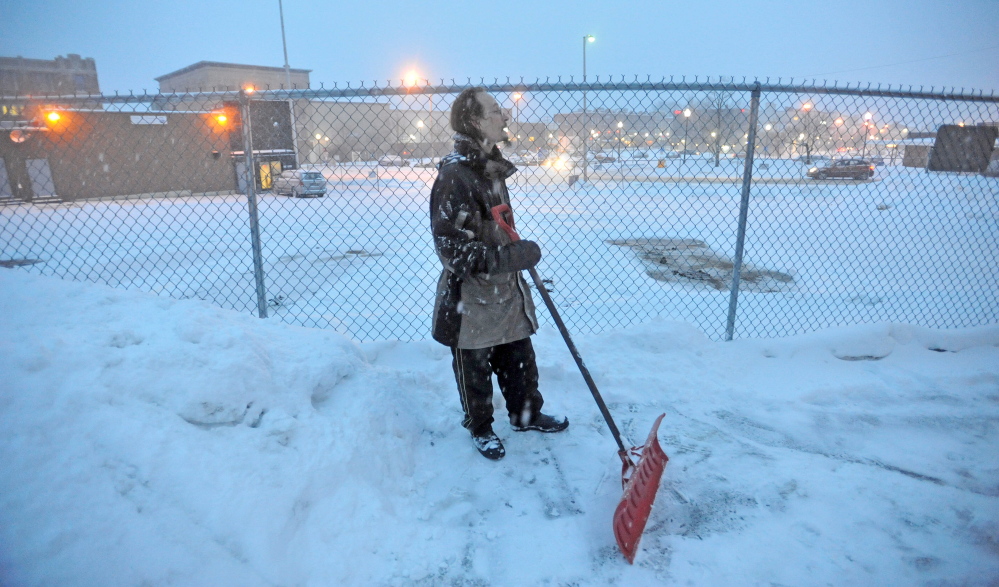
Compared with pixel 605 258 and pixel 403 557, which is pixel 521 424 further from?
pixel 605 258

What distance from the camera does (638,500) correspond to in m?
2.17

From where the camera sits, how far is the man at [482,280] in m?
2.46

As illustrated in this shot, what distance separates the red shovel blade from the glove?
100cm

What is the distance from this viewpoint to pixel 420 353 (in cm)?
388

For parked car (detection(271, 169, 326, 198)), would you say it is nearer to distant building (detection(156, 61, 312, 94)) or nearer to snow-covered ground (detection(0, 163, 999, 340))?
snow-covered ground (detection(0, 163, 999, 340))

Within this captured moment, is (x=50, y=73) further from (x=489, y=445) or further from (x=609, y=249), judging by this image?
(x=489, y=445)

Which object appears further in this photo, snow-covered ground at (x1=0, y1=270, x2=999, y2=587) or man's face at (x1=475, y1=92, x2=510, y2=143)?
man's face at (x1=475, y1=92, x2=510, y2=143)

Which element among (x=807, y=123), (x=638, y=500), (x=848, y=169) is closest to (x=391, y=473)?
(x=638, y=500)

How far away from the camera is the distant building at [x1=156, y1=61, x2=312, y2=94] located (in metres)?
60.5

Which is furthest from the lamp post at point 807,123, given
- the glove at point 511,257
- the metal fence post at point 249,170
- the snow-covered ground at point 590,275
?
the metal fence post at point 249,170

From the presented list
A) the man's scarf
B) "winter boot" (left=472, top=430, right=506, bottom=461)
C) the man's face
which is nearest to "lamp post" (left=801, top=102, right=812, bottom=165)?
the man's face

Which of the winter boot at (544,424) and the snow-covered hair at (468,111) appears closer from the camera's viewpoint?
the snow-covered hair at (468,111)

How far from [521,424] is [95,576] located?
2.02 metres

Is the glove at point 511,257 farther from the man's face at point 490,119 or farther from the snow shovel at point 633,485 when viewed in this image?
the man's face at point 490,119
